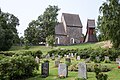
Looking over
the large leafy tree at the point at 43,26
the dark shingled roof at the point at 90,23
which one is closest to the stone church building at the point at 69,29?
the large leafy tree at the point at 43,26

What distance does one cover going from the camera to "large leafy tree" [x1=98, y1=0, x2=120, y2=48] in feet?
109

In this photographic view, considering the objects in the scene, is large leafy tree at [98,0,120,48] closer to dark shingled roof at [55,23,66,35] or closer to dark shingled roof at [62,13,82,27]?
dark shingled roof at [55,23,66,35]

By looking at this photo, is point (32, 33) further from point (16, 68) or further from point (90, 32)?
point (16, 68)

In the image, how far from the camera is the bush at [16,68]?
16547 millimetres

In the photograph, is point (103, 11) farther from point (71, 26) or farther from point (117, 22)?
point (71, 26)

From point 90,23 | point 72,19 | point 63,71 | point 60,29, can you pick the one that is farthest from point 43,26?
point 63,71

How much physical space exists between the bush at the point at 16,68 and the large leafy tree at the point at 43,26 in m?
54.0

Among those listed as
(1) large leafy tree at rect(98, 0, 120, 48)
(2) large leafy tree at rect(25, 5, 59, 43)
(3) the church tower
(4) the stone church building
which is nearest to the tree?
(2) large leafy tree at rect(25, 5, 59, 43)

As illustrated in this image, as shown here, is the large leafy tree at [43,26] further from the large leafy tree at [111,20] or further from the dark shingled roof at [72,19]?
the large leafy tree at [111,20]

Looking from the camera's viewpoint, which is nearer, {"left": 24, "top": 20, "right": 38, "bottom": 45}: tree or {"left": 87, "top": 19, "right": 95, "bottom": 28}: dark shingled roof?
{"left": 24, "top": 20, "right": 38, "bottom": 45}: tree

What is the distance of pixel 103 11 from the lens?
34625 mm

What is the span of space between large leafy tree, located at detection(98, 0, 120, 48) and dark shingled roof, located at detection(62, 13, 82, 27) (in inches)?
1687

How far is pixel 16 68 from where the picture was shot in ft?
56.1

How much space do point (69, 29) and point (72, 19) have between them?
3479 millimetres
